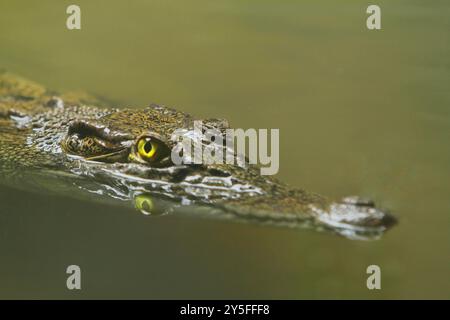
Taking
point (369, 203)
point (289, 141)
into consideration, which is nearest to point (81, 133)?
point (289, 141)

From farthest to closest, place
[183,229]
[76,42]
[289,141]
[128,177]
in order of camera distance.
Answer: [76,42] < [289,141] < [128,177] < [183,229]

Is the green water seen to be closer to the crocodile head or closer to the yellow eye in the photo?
the crocodile head

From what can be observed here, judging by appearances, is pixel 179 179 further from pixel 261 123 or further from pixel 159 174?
pixel 261 123

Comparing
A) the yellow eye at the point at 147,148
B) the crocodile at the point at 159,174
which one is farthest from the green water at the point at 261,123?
the yellow eye at the point at 147,148

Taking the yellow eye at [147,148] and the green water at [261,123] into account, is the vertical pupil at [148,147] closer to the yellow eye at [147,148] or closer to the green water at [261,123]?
the yellow eye at [147,148]

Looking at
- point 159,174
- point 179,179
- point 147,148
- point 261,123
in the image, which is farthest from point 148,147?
point 261,123

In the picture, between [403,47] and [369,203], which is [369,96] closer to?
[403,47]
